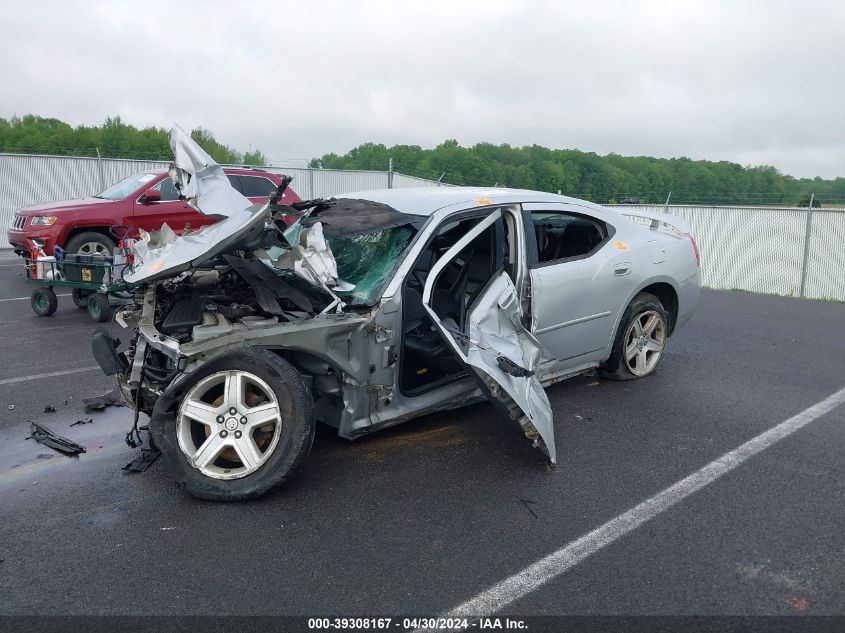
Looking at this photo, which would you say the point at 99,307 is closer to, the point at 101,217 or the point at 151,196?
the point at 101,217

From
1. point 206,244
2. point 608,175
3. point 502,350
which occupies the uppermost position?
point 608,175

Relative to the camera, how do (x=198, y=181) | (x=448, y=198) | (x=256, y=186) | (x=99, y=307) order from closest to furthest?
(x=198, y=181)
(x=448, y=198)
(x=99, y=307)
(x=256, y=186)

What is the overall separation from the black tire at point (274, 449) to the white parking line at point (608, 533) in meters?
1.27

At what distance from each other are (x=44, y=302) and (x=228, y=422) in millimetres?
6524

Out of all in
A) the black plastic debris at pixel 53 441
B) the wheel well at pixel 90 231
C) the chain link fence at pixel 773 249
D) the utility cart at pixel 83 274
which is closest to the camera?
the black plastic debris at pixel 53 441

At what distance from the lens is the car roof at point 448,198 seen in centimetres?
468

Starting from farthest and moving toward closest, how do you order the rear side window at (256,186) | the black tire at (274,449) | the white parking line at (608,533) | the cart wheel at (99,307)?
1. the rear side window at (256,186)
2. the cart wheel at (99,307)
3. the black tire at (274,449)
4. the white parking line at (608,533)

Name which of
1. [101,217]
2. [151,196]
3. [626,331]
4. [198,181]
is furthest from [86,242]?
[626,331]

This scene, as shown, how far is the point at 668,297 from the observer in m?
6.08

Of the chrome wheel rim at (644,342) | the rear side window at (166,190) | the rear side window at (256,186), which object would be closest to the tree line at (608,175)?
the rear side window at (256,186)

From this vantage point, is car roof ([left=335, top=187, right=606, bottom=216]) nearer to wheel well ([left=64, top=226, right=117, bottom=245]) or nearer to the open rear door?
the open rear door

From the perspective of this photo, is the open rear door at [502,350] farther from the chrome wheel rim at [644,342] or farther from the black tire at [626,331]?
the chrome wheel rim at [644,342]

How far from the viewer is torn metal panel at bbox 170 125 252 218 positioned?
4160 millimetres

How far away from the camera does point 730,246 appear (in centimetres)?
1423
